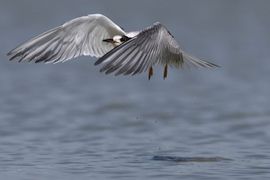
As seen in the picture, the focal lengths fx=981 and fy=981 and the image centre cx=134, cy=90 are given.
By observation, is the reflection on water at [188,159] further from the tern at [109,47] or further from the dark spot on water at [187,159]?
the tern at [109,47]

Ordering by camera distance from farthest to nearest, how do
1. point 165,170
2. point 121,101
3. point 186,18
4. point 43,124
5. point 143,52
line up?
point 186,18 → point 121,101 → point 43,124 → point 165,170 → point 143,52

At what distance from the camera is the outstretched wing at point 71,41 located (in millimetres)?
9781

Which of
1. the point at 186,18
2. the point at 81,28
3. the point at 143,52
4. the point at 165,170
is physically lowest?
the point at 165,170

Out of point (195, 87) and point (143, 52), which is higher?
point (195, 87)

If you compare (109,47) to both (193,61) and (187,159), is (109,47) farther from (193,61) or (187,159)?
(187,159)

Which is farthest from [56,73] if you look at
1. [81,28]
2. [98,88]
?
[81,28]

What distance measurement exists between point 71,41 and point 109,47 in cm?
48

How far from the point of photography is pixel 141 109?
14180 mm

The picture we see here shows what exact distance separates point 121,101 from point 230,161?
424cm

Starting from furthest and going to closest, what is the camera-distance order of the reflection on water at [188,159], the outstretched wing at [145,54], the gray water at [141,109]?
the reflection on water at [188,159] → the gray water at [141,109] → the outstretched wing at [145,54]

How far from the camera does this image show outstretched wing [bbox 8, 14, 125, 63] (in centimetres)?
978

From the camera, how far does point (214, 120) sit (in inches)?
523

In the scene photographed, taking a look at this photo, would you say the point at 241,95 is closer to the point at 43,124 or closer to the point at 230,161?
the point at 43,124

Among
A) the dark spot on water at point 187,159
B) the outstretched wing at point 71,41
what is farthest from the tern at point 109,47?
the dark spot on water at point 187,159
